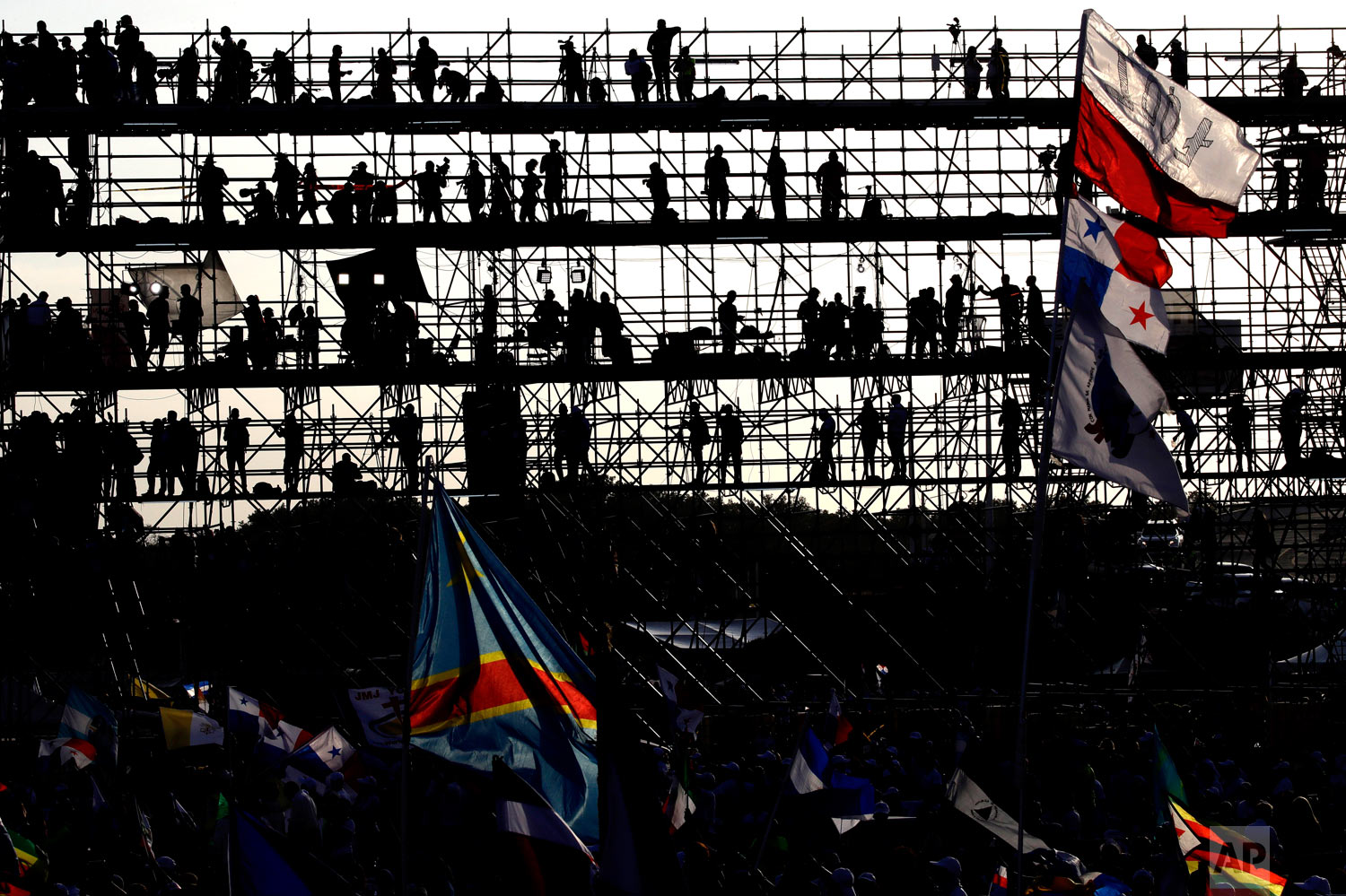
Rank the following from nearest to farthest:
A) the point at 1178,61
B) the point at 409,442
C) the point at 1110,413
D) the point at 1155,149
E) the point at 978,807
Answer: the point at 1110,413
the point at 1155,149
the point at 978,807
the point at 409,442
the point at 1178,61

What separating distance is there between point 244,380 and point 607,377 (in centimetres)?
476

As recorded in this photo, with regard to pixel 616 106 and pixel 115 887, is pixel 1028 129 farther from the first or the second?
pixel 115 887

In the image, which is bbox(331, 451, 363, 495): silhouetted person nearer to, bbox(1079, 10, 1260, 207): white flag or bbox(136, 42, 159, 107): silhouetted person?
bbox(136, 42, 159, 107): silhouetted person

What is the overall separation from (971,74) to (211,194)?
1059 cm

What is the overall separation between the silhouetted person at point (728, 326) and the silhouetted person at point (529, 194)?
2912mm

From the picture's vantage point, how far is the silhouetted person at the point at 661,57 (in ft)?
81.4

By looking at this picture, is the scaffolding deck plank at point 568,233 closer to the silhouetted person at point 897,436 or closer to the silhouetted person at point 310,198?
the silhouetted person at point 310,198

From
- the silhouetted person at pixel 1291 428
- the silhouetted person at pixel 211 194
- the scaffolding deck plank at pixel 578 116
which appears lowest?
the silhouetted person at pixel 1291 428

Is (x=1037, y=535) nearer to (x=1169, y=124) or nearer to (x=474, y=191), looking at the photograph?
(x=1169, y=124)

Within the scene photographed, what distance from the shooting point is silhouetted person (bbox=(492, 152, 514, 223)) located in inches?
957

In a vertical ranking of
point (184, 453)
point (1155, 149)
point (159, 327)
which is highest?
point (1155, 149)

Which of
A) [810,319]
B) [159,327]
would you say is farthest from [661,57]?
[159,327]

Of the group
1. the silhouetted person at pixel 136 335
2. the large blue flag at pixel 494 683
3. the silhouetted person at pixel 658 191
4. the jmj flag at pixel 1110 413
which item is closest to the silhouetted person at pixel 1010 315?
the silhouetted person at pixel 658 191

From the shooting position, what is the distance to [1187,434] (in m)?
25.0
